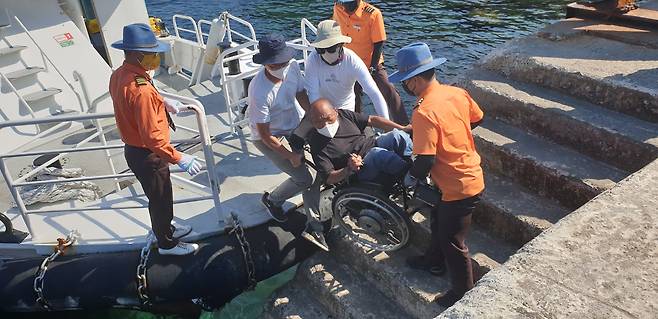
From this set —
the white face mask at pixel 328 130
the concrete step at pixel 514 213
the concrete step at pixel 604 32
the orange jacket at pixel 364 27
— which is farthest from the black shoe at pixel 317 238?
the concrete step at pixel 604 32

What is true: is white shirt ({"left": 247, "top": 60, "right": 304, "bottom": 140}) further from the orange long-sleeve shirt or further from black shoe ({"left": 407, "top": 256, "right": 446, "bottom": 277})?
black shoe ({"left": 407, "top": 256, "right": 446, "bottom": 277})

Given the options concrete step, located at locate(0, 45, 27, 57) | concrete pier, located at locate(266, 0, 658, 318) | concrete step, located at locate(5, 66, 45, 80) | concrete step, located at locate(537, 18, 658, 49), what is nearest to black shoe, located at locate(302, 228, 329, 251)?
concrete pier, located at locate(266, 0, 658, 318)

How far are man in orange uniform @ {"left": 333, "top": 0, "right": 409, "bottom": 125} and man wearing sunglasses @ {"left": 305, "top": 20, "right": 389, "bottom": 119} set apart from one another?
129cm

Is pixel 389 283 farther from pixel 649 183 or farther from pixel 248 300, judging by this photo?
pixel 649 183

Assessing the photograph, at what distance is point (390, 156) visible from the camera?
3.96m

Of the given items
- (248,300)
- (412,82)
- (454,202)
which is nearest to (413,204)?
(454,202)

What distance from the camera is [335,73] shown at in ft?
15.0

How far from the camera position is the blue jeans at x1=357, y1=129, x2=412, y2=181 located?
394cm

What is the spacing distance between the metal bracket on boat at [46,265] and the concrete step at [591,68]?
4.41 metres

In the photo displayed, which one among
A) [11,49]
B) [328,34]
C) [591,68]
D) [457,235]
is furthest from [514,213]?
[11,49]

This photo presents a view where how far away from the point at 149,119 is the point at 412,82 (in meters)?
1.85

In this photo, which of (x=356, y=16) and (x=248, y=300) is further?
(x=356, y=16)

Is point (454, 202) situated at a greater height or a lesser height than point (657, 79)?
lesser

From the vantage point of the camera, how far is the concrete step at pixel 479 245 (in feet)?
13.1
